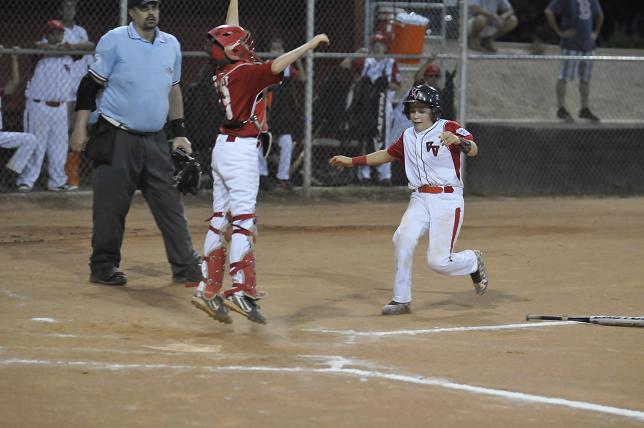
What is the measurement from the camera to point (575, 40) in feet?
59.3

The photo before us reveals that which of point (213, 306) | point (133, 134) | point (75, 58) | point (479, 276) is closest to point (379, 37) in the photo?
point (75, 58)

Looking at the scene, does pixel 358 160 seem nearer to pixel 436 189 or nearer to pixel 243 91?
pixel 436 189

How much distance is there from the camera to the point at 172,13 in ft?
58.7

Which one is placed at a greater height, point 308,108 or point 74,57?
point 74,57

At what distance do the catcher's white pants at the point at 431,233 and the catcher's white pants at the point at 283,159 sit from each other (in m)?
7.18

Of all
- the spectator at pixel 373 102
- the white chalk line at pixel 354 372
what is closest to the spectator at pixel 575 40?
the spectator at pixel 373 102

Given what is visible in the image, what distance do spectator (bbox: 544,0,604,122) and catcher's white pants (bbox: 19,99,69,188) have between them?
7.22 m

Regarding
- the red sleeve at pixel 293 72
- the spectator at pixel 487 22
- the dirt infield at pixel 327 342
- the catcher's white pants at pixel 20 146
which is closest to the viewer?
the dirt infield at pixel 327 342

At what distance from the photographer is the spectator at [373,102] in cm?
1622

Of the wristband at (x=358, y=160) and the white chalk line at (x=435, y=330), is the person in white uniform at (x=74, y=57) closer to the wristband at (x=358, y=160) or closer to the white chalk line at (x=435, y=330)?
the wristband at (x=358, y=160)

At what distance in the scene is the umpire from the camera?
30.5 ft

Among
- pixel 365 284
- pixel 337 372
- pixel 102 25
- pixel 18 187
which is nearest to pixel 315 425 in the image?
pixel 337 372

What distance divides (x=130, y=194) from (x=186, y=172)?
21.3 inches

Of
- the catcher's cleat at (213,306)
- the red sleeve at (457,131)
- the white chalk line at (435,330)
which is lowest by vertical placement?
the white chalk line at (435,330)
